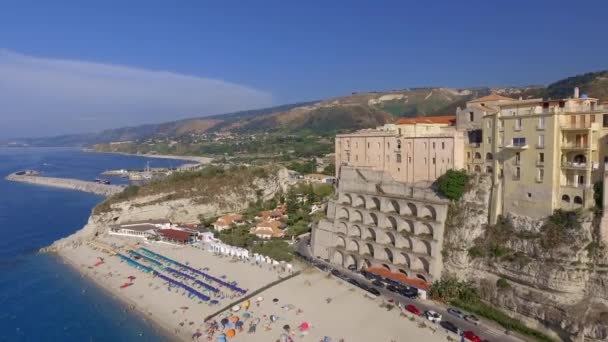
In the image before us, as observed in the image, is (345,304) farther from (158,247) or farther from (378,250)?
(158,247)

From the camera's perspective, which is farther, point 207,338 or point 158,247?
point 158,247

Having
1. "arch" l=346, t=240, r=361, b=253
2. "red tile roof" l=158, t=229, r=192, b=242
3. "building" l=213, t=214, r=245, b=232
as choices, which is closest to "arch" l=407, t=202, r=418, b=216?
"arch" l=346, t=240, r=361, b=253

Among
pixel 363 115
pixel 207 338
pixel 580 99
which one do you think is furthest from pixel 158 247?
pixel 363 115

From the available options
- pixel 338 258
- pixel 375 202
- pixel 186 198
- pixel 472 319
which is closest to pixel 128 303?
pixel 338 258

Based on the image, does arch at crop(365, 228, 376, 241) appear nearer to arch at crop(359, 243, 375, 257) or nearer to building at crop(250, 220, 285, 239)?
arch at crop(359, 243, 375, 257)

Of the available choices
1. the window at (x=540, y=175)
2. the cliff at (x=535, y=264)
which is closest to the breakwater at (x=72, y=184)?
the cliff at (x=535, y=264)
